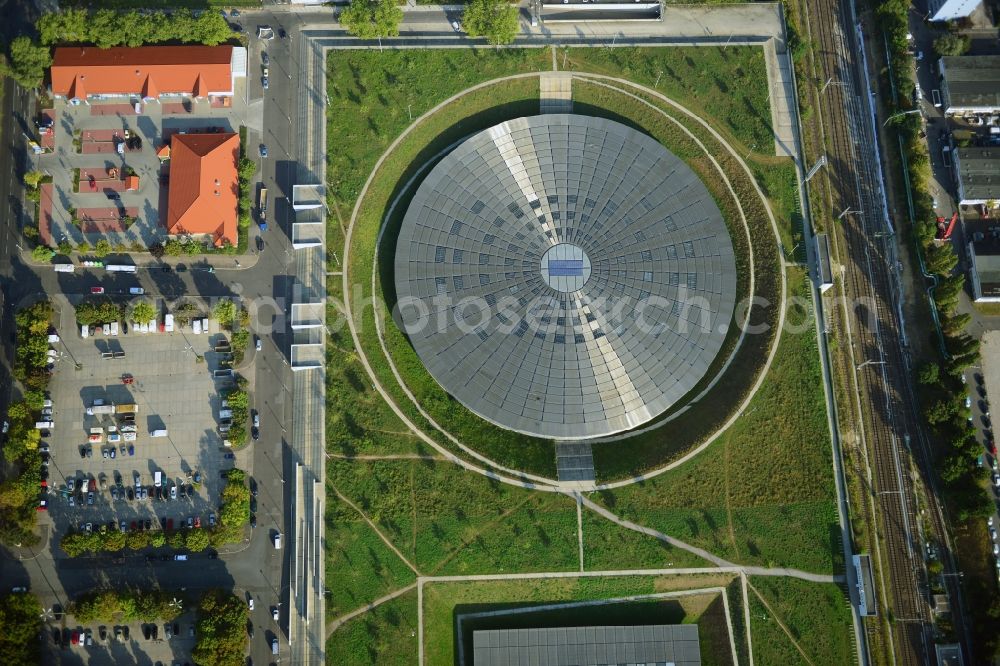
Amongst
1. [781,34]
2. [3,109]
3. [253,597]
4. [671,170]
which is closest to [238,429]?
[253,597]

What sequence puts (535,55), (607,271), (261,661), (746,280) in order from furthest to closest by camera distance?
1. (535,55)
2. (746,280)
3. (607,271)
4. (261,661)

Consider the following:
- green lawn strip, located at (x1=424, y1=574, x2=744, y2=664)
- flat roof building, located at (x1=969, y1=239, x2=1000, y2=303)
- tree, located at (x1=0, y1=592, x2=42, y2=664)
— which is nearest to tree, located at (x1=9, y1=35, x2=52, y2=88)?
tree, located at (x1=0, y1=592, x2=42, y2=664)

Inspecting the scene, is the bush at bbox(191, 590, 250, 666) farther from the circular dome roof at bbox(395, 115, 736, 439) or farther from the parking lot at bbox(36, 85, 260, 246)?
the parking lot at bbox(36, 85, 260, 246)

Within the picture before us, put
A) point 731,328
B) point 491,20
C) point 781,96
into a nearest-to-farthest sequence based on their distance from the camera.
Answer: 1. point 731,328
2. point 491,20
3. point 781,96

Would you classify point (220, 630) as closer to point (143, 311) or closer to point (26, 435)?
point (26, 435)

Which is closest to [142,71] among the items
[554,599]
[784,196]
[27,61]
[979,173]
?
[27,61]

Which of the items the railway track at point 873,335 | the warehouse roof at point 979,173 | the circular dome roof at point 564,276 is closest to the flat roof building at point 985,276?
the warehouse roof at point 979,173

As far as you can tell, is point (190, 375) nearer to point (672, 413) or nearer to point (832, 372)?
point (672, 413)
